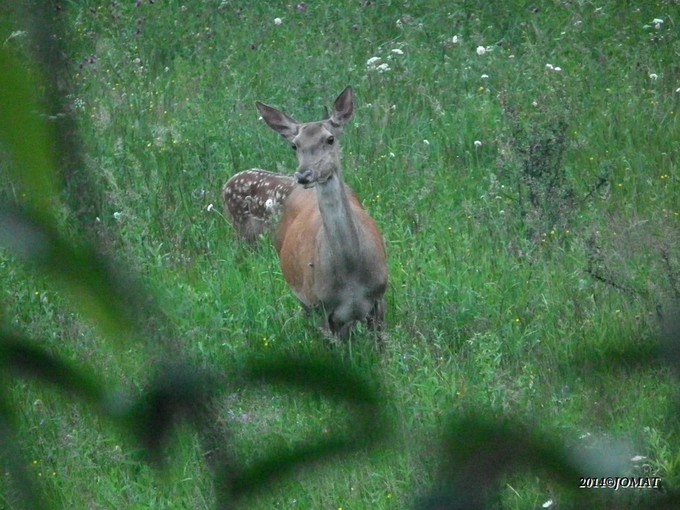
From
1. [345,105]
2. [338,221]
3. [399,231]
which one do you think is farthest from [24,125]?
[345,105]

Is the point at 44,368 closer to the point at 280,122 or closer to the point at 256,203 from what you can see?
the point at 280,122

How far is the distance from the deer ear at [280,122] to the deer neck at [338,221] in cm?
83

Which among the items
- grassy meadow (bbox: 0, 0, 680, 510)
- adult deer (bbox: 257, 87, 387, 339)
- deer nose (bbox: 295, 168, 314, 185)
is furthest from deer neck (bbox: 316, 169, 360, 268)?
grassy meadow (bbox: 0, 0, 680, 510)

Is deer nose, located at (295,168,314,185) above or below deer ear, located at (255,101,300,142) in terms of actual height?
above

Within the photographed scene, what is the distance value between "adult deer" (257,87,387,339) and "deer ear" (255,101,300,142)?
48 cm

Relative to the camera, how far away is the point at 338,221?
675 centimetres

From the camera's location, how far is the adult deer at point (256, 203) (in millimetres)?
8250

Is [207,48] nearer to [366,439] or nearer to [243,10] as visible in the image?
[243,10]

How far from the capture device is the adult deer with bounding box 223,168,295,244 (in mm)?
8250

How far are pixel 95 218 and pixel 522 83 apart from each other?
9.29 m

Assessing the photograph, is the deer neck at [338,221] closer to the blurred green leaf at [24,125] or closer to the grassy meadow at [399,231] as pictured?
the grassy meadow at [399,231]

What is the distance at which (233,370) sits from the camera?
0.91m

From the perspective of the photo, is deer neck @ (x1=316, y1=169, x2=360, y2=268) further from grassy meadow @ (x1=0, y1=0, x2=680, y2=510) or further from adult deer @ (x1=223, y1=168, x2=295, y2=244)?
adult deer @ (x1=223, y1=168, x2=295, y2=244)

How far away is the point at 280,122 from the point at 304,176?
108 cm
